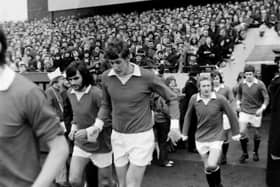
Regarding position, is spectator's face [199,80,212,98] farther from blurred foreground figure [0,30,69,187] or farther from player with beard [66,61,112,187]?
blurred foreground figure [0,30,69,187]

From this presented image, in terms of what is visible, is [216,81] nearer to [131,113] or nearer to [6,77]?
[131,113]

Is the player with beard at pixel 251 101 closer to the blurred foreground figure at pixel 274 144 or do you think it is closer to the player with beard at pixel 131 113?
the player with beard at pixel 131 113

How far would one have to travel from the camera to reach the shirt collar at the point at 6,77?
2.12 m

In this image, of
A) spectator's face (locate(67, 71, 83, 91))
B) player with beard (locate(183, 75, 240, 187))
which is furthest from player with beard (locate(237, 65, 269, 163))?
spectator's face (locate(67, 71, 83, 91))

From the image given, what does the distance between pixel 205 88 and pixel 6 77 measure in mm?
4486

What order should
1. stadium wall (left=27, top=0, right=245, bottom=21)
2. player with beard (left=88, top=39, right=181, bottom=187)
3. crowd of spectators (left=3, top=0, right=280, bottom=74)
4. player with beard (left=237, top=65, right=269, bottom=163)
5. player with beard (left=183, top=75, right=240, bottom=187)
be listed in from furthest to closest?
stadium wall (left=27, top=0, right=245, bottom=21) < crowd of spectators (left=3, top=0, right=280, bottom=74) < player with beard (left=237, top=65, right=269, bottom=163) < player with beard (left=183, top=75, right=240, bottom=187) < player with beard (left=88, top=39, right=181, bottom=187)

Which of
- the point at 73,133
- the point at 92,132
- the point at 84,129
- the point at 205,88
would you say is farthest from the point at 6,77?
the point at 205,88

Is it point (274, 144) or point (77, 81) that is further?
point (77, 81)

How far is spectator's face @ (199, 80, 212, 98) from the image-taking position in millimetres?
6344

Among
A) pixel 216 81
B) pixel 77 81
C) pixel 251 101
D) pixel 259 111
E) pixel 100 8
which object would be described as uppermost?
pixel 100 8

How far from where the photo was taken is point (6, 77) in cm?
214

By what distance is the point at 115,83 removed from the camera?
5.06 m

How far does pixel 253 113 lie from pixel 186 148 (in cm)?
191

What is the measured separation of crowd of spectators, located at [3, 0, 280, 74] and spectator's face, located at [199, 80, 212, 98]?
10.1 feet
